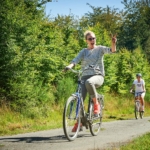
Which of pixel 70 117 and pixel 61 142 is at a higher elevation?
pixel 70 117

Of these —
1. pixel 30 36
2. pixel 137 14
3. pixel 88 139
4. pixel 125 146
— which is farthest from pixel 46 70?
pixel 137 14

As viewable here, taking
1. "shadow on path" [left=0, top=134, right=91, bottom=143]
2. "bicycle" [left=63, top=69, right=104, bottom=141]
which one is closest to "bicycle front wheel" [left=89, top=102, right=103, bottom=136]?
"bicycle" [left=63, top=69, right=104, bottom=141]

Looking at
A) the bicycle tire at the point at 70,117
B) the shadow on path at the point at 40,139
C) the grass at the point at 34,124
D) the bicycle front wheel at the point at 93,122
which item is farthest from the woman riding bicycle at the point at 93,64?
the grass at the point at 34,124

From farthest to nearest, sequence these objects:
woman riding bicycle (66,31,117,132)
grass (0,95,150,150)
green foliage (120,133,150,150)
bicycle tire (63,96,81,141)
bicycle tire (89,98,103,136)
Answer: bicycle tire (89,98,103,136) < woman riding bicycle (66,31,117,132) < bicycle tire (63,96,81,141) < grass (0,95,150,150) < green foliage (120,133,150,150)

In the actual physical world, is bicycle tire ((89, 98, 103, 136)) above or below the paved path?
above

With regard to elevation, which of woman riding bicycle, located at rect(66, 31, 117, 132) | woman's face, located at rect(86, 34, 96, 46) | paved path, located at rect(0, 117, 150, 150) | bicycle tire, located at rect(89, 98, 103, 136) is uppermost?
woman's face, located at rect(86, 34, 96, 46)

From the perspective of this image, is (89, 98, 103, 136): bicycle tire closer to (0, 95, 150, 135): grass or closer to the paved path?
the paved path

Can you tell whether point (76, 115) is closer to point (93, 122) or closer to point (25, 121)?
point (93, 122)

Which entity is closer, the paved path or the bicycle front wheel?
the paved path

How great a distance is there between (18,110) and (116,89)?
12.4 metres

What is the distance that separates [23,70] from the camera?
12125mm

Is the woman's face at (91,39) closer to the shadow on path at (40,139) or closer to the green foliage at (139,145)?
the shadow on path at (40,139)

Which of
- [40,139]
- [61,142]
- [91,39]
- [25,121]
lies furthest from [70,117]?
[25,121]

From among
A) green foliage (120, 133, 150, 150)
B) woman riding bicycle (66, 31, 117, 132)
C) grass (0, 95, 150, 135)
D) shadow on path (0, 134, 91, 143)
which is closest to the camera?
green foliage (120, 133, 150, 150)
